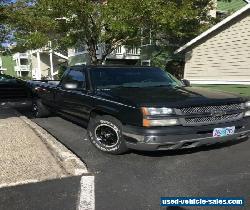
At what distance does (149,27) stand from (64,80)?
381 inches

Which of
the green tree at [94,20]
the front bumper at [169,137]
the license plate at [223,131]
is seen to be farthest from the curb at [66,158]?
the green tree at [94,20]

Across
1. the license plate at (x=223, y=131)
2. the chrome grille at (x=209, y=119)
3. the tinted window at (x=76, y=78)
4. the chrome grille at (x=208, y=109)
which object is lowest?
the license plate at (x=223, y=131)

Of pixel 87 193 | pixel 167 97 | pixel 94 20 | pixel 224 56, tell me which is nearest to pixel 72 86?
pixel 167 97

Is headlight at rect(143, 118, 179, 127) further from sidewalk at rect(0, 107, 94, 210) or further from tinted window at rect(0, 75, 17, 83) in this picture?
tinted window at rect(0, 75, 17, 83)

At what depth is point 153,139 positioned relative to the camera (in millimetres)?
Answer: 5047

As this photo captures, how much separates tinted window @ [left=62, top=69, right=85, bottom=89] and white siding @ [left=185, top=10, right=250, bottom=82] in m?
8.54

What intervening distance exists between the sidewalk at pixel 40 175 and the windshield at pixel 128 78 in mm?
1432

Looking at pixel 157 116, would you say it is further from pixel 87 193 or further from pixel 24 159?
pixel 24 159

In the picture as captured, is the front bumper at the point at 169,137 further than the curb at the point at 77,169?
Result: Yes

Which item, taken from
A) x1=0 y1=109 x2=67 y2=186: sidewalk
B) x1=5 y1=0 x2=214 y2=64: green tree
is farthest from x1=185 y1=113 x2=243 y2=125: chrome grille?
x1=5 y1=0 x2=214 y2=64: green tree

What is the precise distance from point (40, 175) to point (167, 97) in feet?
7.21

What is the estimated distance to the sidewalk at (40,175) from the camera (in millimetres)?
4066

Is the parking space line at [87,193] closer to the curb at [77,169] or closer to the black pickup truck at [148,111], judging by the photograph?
the curb at [77,169]

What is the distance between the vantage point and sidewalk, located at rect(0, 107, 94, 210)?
407cm
